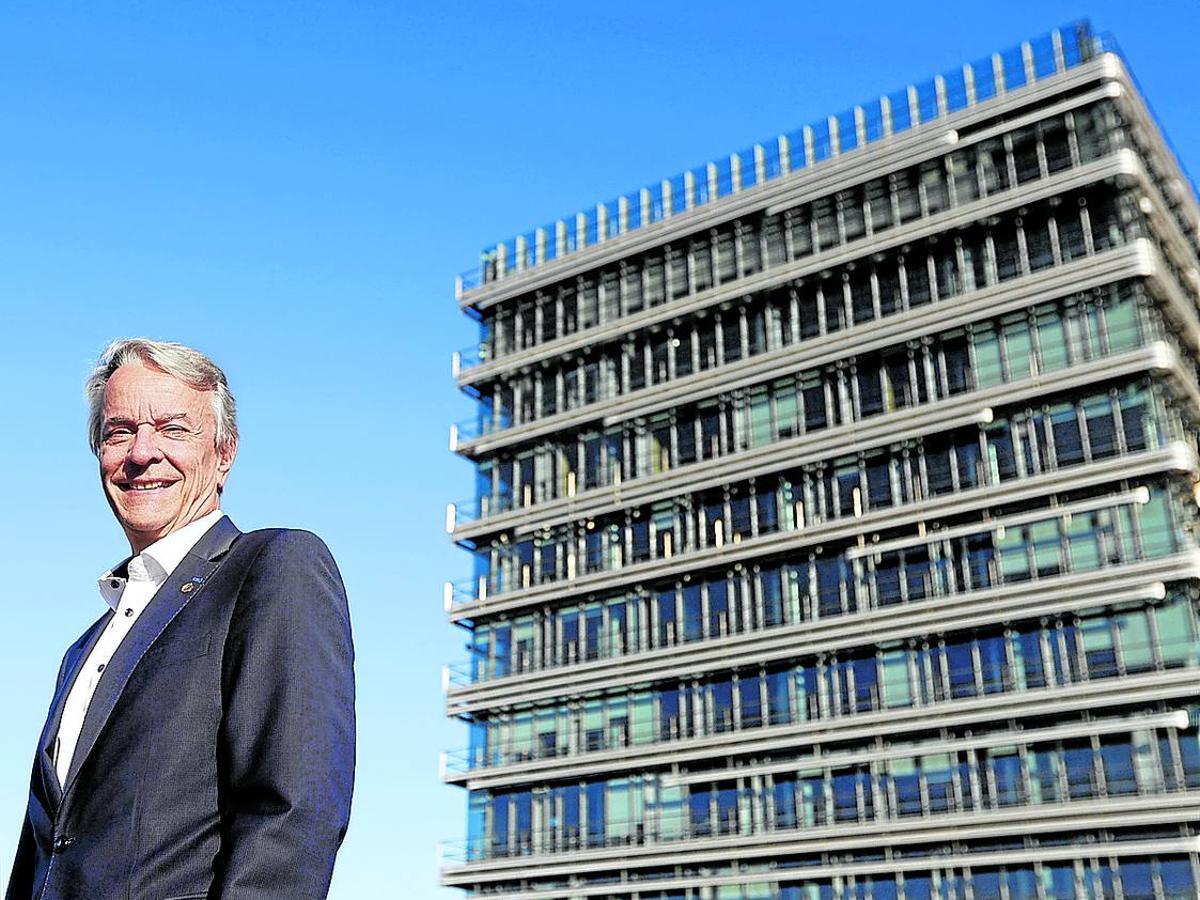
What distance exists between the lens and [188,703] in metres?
3.49

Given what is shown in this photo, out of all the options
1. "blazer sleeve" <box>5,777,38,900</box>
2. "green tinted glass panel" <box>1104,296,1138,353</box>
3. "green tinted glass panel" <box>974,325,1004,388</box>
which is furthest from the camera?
"green tinted glass panel" <box>974,325,1004,388</box>

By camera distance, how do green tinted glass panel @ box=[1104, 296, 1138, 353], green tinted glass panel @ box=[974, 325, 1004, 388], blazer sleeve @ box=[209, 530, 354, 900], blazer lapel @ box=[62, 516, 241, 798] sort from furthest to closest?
green tinted glass panel @ box=[974, 325, 1004, 388] < green tinted glass panel @ box=[1104, 296, 1138, 353] < blazer lapel @ box=[62, 516, 241, 798] < blazer sleeve @ box=[209, 530, 354, 900]

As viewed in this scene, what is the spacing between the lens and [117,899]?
10.8 ft

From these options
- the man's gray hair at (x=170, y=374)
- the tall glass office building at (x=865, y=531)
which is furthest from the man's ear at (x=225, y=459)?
the tall glass office building at (x=865, y=531)

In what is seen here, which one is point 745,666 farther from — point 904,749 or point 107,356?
point 107,356

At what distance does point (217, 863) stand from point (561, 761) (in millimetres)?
49231

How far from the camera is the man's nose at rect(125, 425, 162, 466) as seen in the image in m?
3.94

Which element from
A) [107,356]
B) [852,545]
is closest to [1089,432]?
[852,545]

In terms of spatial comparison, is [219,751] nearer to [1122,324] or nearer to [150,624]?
[150,624]

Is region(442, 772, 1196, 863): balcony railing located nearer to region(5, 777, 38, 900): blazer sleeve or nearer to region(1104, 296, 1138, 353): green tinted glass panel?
region(1104, 296, 1138, 353): green tinted glass panel

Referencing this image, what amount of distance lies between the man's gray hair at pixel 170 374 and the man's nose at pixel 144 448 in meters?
0.16

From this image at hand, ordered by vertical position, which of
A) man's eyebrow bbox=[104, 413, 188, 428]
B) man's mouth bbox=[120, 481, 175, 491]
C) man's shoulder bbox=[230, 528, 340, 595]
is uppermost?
man's eyebrow bbox=[104, 413, 188, 428]

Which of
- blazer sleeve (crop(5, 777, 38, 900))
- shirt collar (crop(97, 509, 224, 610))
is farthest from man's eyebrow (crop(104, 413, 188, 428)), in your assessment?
blazer sleeve (crop(5, 777, 38, 900))

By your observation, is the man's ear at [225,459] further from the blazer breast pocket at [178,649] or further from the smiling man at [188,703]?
the blazer breast pocket at [178,649]
